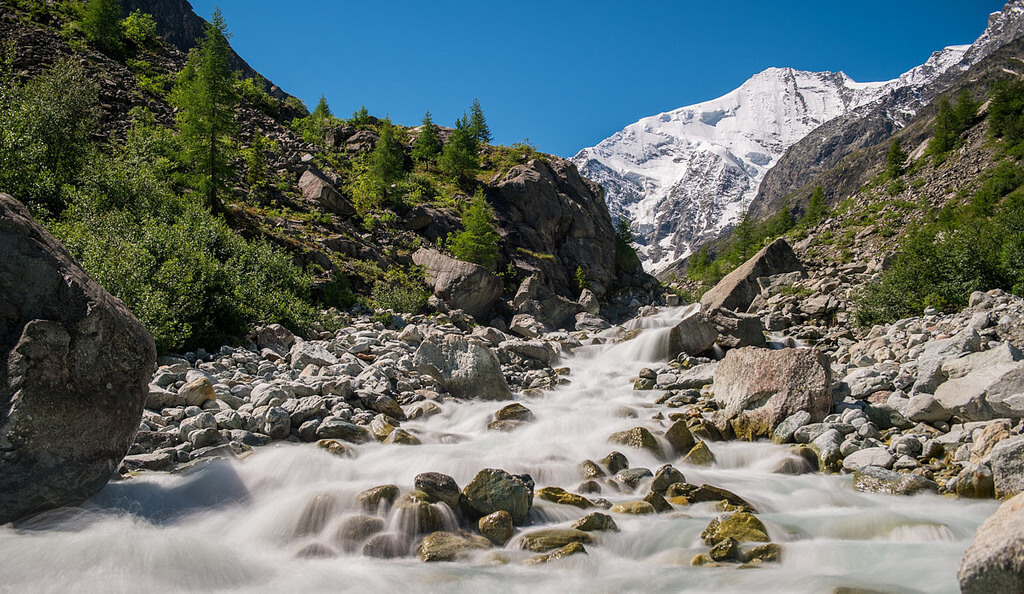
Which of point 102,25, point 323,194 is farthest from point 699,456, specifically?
point 102,25

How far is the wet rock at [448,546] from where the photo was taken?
5887 mm

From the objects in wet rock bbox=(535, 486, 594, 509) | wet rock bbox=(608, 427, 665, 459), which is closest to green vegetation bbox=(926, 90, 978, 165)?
wet rock bbox=(608, 427, 665, 459)

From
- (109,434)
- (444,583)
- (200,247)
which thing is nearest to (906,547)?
(444,583)

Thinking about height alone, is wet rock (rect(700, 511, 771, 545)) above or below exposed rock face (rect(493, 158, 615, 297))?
below

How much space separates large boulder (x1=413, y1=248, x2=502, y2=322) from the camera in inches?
995

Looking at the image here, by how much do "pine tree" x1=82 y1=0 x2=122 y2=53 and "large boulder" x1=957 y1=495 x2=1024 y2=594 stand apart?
175ft

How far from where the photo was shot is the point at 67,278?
5648 millimetres

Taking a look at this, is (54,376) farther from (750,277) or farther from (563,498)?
(750,277)

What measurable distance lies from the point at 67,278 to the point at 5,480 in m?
2.26

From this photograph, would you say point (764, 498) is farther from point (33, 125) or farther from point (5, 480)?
point (33, 125)

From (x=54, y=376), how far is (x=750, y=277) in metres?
32.2

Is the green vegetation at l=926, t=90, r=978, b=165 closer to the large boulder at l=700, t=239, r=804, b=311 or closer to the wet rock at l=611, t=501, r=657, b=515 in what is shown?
the large boulder at l=700, t=239, r=804, b=311

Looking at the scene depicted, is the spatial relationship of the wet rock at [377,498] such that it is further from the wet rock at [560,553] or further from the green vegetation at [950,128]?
the green vegetation at [950,128]

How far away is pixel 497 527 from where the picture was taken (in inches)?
250
